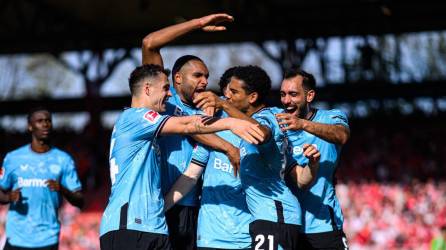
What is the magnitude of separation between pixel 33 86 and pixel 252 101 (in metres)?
42.5

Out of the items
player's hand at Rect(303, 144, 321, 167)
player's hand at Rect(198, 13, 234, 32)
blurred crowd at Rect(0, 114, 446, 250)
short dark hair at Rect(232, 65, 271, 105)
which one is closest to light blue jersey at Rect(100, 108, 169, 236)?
short dark hair at Rect(232, 65, 271, 105)

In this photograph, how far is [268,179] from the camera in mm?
6121

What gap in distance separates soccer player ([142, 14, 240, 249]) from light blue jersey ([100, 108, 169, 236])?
0.64m

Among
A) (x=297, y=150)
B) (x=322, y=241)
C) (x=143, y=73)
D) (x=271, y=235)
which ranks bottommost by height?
(x=322, y=241)

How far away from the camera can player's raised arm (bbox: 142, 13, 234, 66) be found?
636 cm

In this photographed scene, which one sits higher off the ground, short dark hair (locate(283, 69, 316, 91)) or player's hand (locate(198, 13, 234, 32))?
player's hand (locate(198, 13, 234, 32))

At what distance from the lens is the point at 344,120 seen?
6.76 metres

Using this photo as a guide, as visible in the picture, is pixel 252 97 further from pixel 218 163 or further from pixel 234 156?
pixel 218 163

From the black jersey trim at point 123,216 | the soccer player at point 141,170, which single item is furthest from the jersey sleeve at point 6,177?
the black jersey trim at point 123,216

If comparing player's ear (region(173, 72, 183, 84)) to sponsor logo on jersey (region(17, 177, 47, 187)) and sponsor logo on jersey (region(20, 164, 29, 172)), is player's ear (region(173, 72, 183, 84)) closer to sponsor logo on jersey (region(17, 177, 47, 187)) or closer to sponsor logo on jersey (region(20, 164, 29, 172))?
sponsor logo on jersey (region(17, 177, 47, 187))

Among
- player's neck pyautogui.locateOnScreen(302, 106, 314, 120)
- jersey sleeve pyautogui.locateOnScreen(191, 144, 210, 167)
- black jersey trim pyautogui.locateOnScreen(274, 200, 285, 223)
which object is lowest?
black jersey trim pyautogui.locateOnScreen(274, 200, 285, 223)

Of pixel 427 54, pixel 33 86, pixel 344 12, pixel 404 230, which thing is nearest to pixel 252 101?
pixel 404 230

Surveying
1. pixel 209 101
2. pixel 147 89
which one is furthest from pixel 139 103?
pixel 209 101

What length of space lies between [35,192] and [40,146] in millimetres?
596
